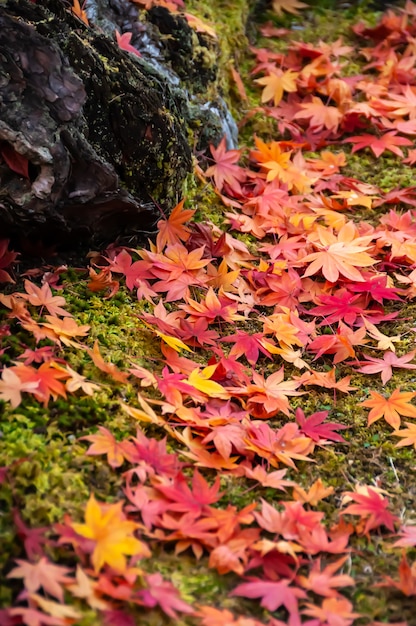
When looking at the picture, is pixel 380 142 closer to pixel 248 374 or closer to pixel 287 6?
pixel 287 6

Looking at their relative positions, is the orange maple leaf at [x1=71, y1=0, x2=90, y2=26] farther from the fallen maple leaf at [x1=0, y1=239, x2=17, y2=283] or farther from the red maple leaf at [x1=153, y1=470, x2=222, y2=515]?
the red maple leaf at [x1=153, y1=470, x2=222, y2=515]

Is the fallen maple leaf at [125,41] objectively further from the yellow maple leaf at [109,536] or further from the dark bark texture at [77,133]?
the yellow maple leaf at [109,536]

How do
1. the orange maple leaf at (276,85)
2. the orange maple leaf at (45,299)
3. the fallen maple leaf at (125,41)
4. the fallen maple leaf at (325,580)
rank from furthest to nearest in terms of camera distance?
the orange maple leaf at (276,85) < the fallen maple leaf at (125,41) < the orange maple leaf at (45,299) < the fallen maple leaf at (325,580)

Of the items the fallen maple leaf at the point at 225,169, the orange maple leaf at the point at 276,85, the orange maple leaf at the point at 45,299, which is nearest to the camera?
the orange maple leaf at the point at 45,299

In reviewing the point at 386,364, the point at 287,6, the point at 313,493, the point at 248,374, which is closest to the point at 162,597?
the point at 313,493

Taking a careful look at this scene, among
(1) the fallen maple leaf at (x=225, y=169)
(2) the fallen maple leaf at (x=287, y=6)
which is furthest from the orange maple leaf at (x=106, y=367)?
(2) the fallen maple leaf at (x=287, y=6)

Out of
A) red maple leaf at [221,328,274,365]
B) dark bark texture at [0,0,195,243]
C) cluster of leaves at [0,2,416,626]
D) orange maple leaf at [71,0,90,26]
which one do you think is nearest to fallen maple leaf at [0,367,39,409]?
cluster of leaves at [0,2,416,626]
